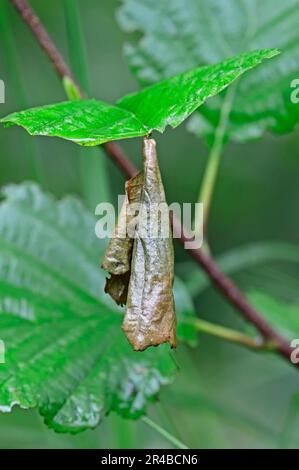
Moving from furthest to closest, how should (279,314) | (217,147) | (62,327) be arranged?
(279,314), (217,147), (62,327)

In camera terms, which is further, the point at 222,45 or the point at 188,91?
the point at 222,45

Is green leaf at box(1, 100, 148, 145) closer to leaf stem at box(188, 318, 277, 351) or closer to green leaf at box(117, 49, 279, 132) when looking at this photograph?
green leaf at box(117, 49, 279, 132)

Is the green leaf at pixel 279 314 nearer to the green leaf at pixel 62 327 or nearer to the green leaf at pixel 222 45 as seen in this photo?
the green leaf at pixel 62 327

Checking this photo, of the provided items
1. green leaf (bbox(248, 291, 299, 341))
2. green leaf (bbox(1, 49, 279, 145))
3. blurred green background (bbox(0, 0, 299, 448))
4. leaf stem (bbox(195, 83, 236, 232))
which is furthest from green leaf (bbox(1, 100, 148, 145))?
blurred green background (bbox(0, 0, 299, 448))

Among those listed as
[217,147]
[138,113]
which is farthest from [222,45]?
[138,113]

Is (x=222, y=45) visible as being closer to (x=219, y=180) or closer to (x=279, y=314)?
(x=279, y=314)
